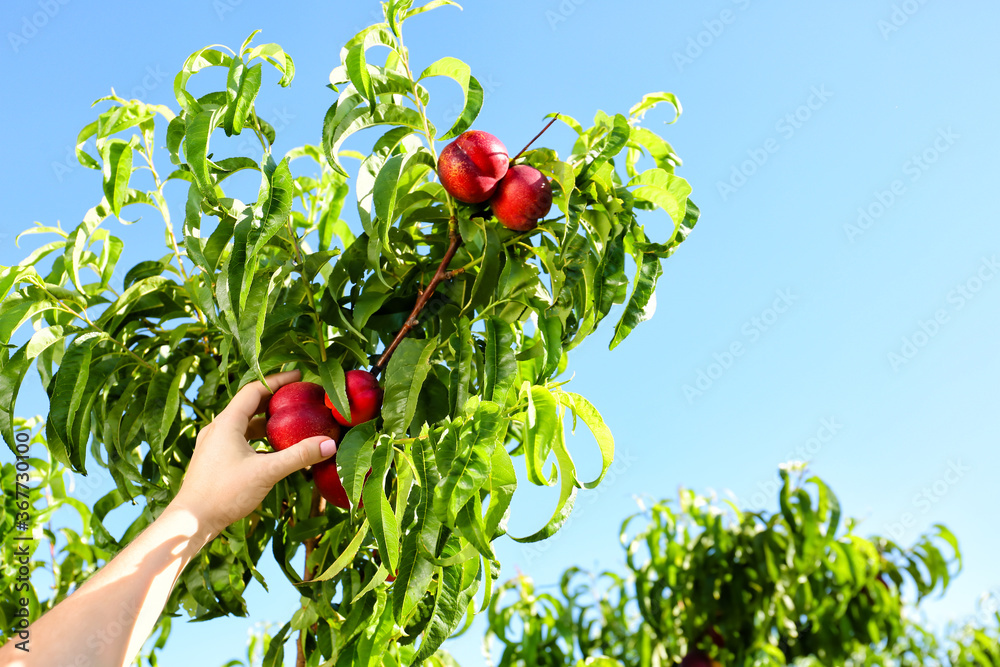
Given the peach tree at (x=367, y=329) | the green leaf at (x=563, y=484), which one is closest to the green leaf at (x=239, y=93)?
the peach tree at (x=367, y=329)

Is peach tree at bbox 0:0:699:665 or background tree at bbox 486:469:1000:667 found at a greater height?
peach tree at bbox 0:0:699:665

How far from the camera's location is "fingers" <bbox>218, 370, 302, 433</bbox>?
90cm

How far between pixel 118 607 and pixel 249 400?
0.91ft

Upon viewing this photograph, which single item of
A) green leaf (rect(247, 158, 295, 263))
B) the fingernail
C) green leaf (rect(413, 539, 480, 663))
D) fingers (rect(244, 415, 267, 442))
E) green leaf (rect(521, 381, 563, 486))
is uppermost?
green leaf (rect(247, 158, 295, 263))

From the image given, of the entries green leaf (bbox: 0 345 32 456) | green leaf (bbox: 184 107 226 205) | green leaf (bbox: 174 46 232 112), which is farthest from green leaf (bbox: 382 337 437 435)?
green leaf (bbox: 0 345 32 456)

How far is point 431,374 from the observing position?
0.92 m

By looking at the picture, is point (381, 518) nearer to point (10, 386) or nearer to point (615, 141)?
point (615, 141)

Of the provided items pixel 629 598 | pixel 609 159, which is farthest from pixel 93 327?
pixel 629 598

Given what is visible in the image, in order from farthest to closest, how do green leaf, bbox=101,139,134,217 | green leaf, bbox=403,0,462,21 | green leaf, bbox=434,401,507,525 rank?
green leaf, bbox=101,139,134,217
green leaf, bbox=403,0,462,21
green leaf, bbox=434,401,507,525

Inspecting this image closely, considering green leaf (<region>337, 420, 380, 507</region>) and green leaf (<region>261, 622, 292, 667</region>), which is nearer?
green leaf (<region>337, 420, 380, 507</region>)

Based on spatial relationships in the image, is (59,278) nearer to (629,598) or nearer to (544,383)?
(544,383)

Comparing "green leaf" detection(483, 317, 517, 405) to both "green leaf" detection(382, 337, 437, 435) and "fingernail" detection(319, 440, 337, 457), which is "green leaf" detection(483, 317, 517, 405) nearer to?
"green leaf" detection(382, 337, 437, 435)

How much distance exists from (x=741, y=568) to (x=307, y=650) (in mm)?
1757

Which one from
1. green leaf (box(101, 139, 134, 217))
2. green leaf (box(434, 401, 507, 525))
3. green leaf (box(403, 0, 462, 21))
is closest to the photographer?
green leaf (box(434, 401, 507, 525))
